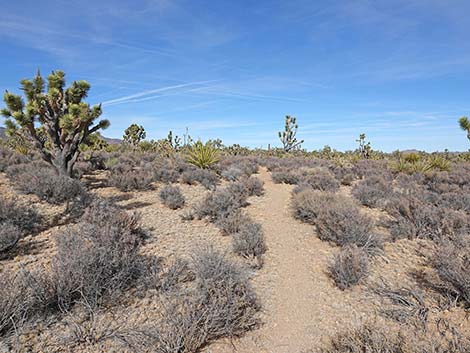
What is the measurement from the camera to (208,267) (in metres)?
4.05

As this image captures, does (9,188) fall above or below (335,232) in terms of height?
above

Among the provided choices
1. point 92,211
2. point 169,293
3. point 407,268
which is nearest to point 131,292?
point 169,293

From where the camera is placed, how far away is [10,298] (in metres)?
2.99

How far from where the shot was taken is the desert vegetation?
3.09 meters

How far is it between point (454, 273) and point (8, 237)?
667 centimetres

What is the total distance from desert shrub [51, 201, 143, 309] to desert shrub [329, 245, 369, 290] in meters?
3.08

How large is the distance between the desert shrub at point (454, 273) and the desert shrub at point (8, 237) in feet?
21.5

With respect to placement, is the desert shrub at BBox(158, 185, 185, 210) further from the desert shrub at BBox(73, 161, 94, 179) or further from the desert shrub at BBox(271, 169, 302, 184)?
the desert shrub at BBox(271, 169, 302, 184)

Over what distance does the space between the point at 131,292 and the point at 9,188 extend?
648 centimetres

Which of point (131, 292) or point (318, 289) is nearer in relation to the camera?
point (131, 292)

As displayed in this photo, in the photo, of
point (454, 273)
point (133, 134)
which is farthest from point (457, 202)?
point (133, 134)

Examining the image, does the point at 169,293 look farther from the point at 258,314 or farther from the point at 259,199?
the point at 259,199

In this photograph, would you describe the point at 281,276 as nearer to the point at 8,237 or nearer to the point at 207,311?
the point at 207,311

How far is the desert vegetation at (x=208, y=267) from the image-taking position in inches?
122
